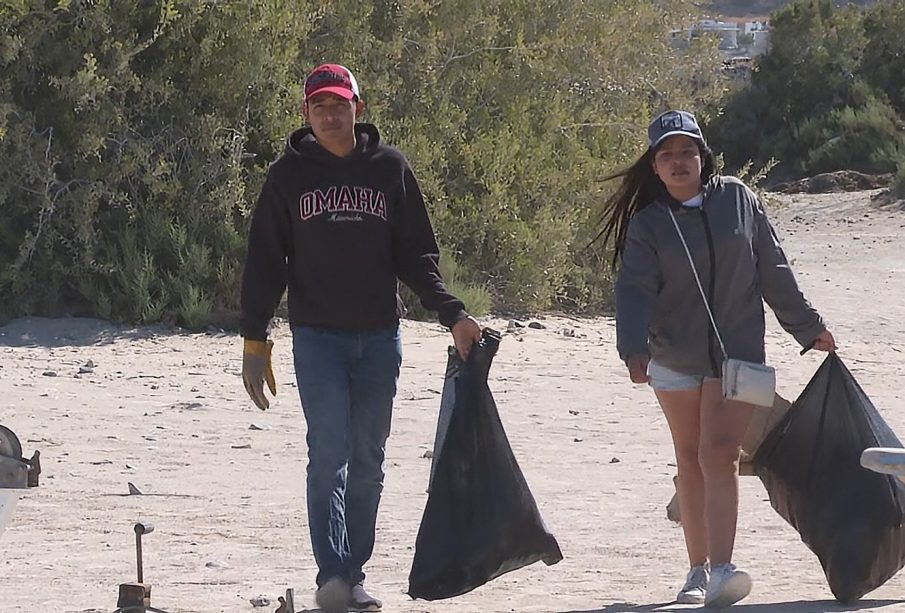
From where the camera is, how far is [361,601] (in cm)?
512

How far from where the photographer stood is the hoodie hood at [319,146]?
5047 mm

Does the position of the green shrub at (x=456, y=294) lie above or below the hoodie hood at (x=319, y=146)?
below

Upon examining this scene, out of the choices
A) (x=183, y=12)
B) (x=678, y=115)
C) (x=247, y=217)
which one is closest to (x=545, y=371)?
(x=247, y=217)

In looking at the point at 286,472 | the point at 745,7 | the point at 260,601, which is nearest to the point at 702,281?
the point at 260,601

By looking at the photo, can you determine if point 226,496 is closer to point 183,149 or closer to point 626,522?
point 626,522

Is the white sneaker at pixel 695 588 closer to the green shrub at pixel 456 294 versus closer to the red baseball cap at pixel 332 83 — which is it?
the red baseball cap at pixel 332 83

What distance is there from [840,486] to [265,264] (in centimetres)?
189

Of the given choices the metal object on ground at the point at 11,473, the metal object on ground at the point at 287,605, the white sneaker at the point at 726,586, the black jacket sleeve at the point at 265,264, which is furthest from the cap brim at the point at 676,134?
the metal object on ground at the point at 11,473

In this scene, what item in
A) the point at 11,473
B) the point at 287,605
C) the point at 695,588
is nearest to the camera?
the point at 11,473

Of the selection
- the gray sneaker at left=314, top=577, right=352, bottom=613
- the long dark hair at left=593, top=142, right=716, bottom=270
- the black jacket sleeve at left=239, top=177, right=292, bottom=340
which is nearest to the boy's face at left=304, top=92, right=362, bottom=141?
the black jacket sleeve at left=239, top=177, right=292, bottom=340

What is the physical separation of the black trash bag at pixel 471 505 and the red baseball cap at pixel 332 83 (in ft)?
2.83

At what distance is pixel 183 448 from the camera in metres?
8.45

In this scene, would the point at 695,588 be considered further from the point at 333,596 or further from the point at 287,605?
the point at 287,605

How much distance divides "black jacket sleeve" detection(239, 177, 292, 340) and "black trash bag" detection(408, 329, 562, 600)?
1.94ft
